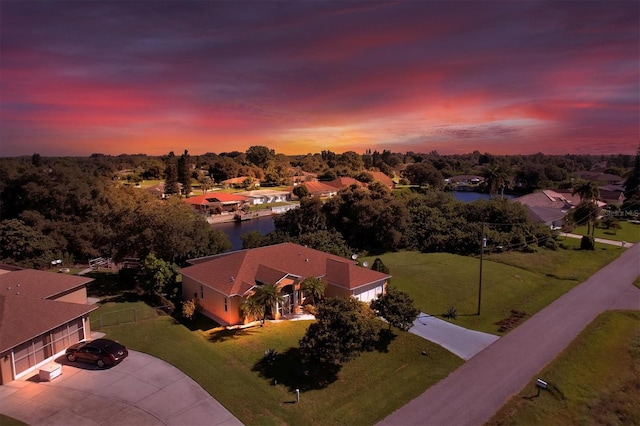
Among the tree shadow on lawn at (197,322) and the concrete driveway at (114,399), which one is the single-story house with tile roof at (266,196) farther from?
the concrete driveway at (114,399)

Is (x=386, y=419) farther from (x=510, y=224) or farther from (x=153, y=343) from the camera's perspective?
(x=510, y=224)

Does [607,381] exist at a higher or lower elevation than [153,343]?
lower

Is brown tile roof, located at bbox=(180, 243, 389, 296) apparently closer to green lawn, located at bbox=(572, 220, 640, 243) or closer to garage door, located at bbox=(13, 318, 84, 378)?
garage door, located at bbox=(13, 318, 84, 378)

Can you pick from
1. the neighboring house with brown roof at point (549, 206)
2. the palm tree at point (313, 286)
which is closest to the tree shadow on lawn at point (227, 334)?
the palm tree at point (313, 286)

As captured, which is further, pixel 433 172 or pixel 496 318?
pixel 433 172

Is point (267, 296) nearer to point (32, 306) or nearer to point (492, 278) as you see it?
point (32, 306)

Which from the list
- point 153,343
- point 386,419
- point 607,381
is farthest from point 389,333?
point 153,343

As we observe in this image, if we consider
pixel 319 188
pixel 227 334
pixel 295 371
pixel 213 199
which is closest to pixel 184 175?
pixel 213 199
